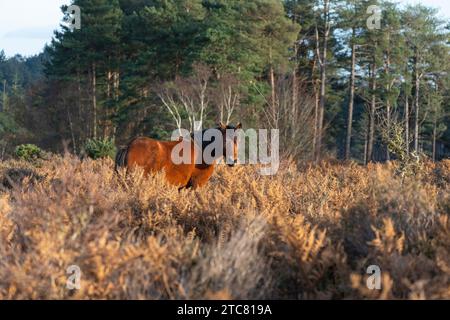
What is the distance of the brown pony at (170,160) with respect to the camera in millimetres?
8672

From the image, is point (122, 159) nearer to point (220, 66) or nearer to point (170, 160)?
point (170, 160)

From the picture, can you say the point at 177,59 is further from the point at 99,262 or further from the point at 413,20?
the point at 99,262

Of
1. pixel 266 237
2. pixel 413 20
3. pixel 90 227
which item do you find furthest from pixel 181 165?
pixel 413 20

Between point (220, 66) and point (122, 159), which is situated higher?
point (220, 66)

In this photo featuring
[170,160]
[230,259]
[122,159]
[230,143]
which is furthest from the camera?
[230,143]

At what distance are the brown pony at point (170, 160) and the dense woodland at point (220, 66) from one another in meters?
19.6

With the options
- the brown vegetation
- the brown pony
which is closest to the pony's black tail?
the brown pony

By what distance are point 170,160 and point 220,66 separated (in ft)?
80.6

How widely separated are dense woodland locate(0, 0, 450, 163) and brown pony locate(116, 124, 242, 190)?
19.6 m

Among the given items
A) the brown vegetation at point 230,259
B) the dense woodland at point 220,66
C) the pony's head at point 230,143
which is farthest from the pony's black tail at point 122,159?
the dense woodland at point 220,66

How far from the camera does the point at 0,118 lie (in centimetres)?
5634

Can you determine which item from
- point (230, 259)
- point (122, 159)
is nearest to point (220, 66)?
point (122, 159)

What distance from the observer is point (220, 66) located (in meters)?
32.7
